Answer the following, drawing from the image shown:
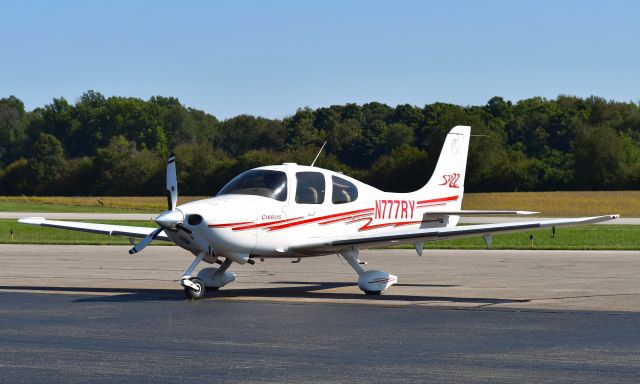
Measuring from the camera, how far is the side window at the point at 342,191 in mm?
18938

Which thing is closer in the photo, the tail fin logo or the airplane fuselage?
the airplane fuselage

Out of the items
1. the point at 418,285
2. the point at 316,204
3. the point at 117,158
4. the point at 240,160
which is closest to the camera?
the point at 316,204

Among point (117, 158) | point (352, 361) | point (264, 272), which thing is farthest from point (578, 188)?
point (352, 361)

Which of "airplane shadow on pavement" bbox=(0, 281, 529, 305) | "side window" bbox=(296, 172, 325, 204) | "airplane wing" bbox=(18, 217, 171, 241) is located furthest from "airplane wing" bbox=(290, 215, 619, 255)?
"airplane wing" bbox=(18, 217, 171, 241)

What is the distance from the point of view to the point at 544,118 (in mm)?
101625

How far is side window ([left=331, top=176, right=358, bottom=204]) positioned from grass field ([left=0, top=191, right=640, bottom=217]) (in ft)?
173

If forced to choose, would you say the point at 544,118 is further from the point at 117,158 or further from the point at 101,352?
the point at 101,352

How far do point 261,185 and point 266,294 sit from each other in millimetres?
1923

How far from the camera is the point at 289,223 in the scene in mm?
18047

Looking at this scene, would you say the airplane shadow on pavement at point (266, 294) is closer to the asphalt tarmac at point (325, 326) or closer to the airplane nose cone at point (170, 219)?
the asphalt tarmac at point (325, 326)

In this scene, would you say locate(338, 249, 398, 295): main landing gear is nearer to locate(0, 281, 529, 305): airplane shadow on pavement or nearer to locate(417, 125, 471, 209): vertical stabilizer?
locate(0, 281, 529, 305): airplane shadow on pavement

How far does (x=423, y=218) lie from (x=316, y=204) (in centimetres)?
307

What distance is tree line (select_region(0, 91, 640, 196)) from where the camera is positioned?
84562mm

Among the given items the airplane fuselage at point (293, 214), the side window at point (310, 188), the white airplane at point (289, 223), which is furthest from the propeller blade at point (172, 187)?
the side window at point (310, 188)
